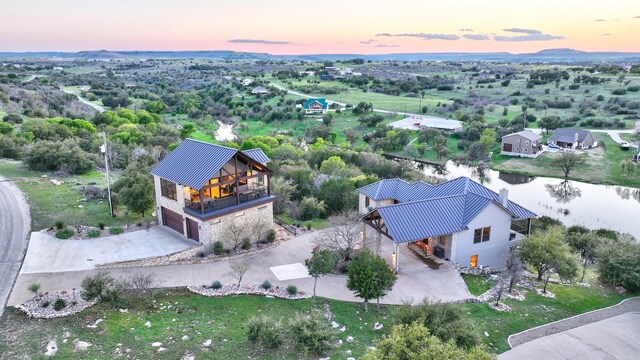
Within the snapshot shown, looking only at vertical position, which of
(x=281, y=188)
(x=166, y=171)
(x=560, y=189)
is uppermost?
(x=166, y=171)

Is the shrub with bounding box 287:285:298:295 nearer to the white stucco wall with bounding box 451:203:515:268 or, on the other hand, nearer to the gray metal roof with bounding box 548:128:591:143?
the white stucco wall with bounding box 451:203:515:268

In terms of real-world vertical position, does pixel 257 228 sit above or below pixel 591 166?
above

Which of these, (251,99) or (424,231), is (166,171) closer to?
(424,231)

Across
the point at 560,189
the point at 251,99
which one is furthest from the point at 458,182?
the point at 251,99

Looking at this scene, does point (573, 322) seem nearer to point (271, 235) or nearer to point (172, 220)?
point (271, 235)

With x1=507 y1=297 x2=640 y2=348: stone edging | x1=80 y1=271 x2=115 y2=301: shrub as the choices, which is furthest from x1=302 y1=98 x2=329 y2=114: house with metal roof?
x1=80 y1=271 x2=115 y2=301: shrub

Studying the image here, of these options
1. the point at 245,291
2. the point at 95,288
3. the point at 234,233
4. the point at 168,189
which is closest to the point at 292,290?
the point at 245,291

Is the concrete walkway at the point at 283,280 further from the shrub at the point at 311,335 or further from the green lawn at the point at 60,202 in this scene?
the green lawn at the point at 60,202
